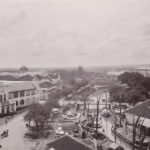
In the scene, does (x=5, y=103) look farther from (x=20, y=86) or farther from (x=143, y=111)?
(x=143, y=111)

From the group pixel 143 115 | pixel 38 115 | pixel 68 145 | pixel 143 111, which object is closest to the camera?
pixel 68 145

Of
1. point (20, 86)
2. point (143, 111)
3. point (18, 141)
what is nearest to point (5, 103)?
point (20, 86)

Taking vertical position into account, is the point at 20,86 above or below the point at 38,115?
above

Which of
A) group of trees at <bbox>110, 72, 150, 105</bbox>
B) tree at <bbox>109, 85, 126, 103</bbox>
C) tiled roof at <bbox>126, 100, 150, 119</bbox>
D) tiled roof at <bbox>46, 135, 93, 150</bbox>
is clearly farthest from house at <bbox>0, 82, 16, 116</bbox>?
tiled roof at <bbox>46, 135, 93, 150</bbox>

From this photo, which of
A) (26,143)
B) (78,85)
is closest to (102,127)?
(26,143)

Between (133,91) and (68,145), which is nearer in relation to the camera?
(68,145)

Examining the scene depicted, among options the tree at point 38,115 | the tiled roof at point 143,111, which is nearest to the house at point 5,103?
the tree at point 38,115

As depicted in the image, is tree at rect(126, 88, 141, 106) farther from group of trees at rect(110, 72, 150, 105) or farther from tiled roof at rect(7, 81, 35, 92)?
tiled roof at rect(7, 81, 35, 92)

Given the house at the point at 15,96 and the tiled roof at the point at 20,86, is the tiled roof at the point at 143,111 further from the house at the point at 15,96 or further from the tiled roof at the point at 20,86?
the tiled roof at the point at 20,86

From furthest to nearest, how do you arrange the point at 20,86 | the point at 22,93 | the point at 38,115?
the point at 20,86, the point at 22,93, the point at 38,115

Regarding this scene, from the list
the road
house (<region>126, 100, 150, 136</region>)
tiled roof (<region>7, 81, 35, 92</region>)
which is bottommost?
the road
